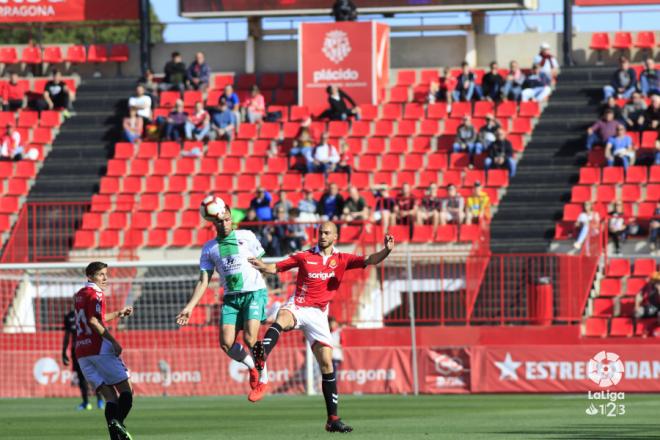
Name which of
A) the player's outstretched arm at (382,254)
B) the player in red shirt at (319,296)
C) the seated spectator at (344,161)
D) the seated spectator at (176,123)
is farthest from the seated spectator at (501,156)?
the player's outstretched arm at (382,254)

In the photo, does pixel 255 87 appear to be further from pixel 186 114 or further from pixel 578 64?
pixel 578 64

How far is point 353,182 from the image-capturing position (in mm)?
34312

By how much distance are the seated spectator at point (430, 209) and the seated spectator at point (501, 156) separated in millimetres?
2621

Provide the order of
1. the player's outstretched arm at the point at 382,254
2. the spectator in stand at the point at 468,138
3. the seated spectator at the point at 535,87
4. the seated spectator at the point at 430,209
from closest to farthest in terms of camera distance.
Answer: the player's outstretched arm at the point at 382,254 < the seated spectator at the point at 430,209 < the spectator in stand at the point at 468,138 < the seated spectator at the point at 535,87

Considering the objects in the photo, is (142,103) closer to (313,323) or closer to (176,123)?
(176,123)

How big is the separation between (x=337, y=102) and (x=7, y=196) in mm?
7906

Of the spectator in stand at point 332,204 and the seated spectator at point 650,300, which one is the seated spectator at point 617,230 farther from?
the spectator in stand at point 332,204

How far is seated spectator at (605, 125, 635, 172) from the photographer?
108 feet

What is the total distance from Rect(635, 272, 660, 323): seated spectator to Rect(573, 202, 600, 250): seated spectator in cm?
218

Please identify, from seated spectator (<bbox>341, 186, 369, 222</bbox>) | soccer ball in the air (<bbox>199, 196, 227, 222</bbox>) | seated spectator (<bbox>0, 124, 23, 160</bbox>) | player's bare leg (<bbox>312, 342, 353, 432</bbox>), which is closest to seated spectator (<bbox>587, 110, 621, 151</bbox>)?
seated spectator (<bbox>341, 186, 369, 222</bbox>)

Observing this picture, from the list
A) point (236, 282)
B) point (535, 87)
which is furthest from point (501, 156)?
point (236, 282)

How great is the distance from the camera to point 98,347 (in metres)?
14.5

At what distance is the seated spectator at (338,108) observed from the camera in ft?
120

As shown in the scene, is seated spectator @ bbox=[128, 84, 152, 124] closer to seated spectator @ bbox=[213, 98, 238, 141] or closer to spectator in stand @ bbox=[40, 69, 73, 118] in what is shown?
seated spectator @ bbox=[213, 98, 238, 141]
